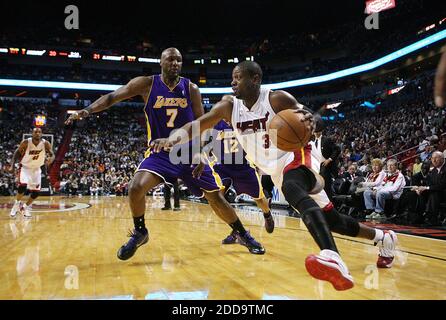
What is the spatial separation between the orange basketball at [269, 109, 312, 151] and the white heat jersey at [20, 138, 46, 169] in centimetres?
709

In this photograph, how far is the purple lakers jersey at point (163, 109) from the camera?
383cm

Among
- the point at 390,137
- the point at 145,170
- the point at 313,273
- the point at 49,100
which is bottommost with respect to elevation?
the point at 313,273

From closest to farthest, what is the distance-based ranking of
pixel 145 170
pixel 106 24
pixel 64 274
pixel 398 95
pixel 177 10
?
pixel 64 274 → pixel 145 170 → pixel 398 95 → pixel 177 10 → pixel 106 24

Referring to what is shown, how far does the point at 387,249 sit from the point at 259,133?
4.68 ft

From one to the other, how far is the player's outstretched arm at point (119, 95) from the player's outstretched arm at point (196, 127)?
802mm

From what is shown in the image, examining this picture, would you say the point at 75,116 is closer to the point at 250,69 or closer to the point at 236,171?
the point at 250,69

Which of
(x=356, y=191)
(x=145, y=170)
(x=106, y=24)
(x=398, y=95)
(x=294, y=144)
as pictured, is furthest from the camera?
(x=106, y=24)

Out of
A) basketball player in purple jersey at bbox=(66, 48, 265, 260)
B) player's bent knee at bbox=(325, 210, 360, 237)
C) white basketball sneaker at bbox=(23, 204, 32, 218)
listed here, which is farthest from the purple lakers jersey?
white basketball sneaker at bbox=(23, 204, 32, 218)

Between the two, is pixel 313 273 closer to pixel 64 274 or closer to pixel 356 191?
pixel 64 274

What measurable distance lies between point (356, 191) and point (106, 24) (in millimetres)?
29328

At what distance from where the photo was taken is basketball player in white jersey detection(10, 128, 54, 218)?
8023 mm

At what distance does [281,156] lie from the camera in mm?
2881
